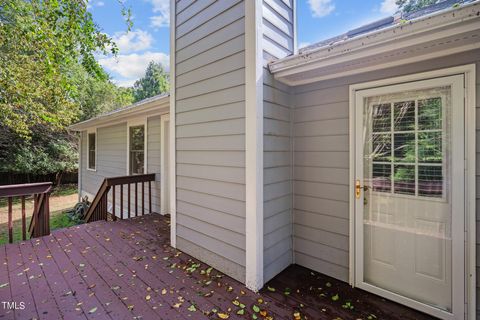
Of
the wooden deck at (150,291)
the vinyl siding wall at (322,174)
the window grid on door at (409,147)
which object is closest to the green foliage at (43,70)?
the wooden deck at (150,291)

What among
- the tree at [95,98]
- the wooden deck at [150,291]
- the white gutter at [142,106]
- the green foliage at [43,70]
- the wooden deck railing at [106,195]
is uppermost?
the tree at [95,98]

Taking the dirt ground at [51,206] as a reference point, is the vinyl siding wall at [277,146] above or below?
above

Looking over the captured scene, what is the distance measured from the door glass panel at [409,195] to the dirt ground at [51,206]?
10.2 m

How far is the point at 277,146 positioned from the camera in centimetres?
257

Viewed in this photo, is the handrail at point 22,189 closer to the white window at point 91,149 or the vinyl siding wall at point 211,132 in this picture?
the vinyl siding wall at point 211,132

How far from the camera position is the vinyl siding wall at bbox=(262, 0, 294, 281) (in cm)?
243

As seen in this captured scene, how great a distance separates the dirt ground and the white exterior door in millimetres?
10205

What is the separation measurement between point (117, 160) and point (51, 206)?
17.5ft

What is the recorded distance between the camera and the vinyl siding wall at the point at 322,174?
2.44m

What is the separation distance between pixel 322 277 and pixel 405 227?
996 millimetres

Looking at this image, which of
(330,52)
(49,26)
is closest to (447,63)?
(330,52)

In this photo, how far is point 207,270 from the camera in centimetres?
274

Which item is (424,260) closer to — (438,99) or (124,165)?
(438,99)

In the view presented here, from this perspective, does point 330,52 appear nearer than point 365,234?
Yes
